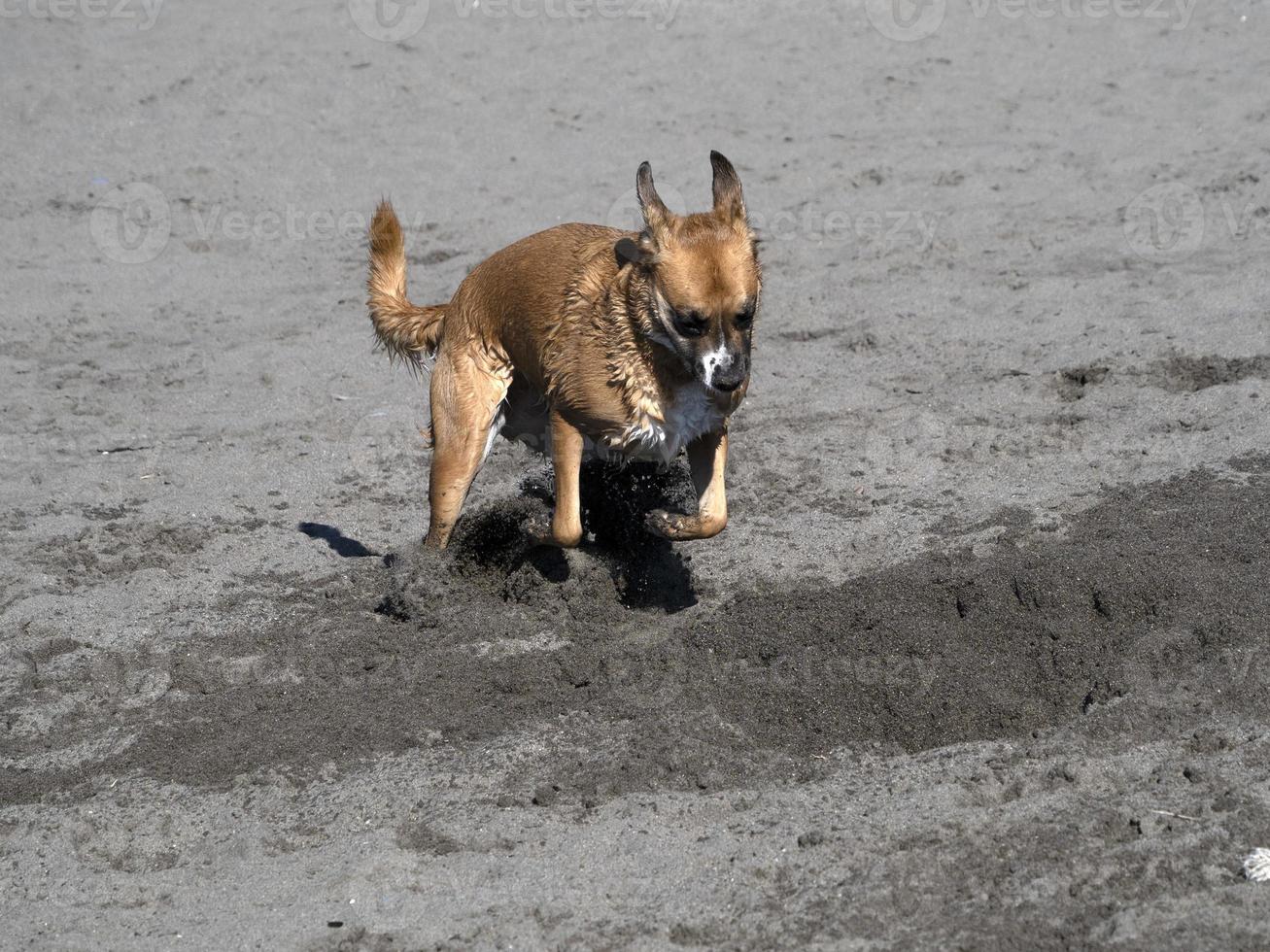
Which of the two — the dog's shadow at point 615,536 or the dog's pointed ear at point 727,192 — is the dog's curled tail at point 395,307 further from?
the dog's pointed ear at point 727,192

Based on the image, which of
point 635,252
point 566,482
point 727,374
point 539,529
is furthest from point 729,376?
point 539,529

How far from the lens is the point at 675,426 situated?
643cm

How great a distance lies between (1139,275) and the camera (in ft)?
32.7

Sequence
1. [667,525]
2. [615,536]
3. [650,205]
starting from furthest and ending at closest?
[615,536]
[667,525]
[650,205]

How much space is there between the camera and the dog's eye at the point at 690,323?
19.5 ft

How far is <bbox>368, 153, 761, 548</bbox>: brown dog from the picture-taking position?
6.00 meters

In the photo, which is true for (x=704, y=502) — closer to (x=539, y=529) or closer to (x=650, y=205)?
(x=539, y=529)

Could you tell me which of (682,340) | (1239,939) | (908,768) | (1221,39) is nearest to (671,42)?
(1221,39)

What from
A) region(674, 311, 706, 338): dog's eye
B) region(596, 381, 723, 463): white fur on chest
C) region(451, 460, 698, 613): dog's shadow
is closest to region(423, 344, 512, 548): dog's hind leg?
region(451, 460, 698, 613): dog's shadow

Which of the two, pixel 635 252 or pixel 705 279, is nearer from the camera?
pixel 705 279

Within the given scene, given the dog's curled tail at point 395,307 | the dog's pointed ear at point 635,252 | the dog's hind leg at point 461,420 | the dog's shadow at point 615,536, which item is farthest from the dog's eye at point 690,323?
the dog's curled tail at point 395,307

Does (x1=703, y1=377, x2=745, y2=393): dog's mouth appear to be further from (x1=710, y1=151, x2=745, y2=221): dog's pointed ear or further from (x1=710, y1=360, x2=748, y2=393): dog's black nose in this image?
(x1=710, y1=151, x2=745, y2=221): dog's pointed ear

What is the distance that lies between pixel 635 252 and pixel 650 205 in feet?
0.86

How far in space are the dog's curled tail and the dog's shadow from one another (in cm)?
98
